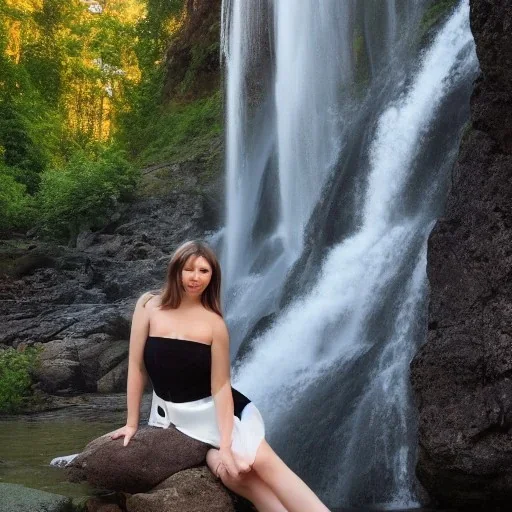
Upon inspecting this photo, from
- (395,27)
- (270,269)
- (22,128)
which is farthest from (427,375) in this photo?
(22,128)

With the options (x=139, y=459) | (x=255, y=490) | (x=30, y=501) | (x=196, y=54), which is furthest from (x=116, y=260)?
(x=255, y=490)

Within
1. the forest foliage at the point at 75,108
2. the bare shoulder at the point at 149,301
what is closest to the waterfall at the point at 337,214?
the bare shoulder at the point at 149,301

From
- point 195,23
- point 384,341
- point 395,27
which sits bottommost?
point 384,341

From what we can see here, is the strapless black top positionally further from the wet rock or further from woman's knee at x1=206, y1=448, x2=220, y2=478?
the wet rock

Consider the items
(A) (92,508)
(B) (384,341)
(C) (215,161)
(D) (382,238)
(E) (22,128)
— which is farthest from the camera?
(E) (22,128)

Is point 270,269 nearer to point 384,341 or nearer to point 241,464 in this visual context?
point 384,341

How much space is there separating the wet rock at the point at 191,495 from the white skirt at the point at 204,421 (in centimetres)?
20

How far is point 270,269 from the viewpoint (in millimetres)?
15719

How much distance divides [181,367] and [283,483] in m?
0.70

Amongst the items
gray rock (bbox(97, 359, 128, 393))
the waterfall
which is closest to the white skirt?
the waterfall

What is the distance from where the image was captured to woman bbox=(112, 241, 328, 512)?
3387 millimetres

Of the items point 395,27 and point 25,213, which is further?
point 25,213

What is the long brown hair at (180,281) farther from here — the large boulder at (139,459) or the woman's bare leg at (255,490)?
the woman's bare leg at (255,490)

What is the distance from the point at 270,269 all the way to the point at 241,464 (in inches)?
488
